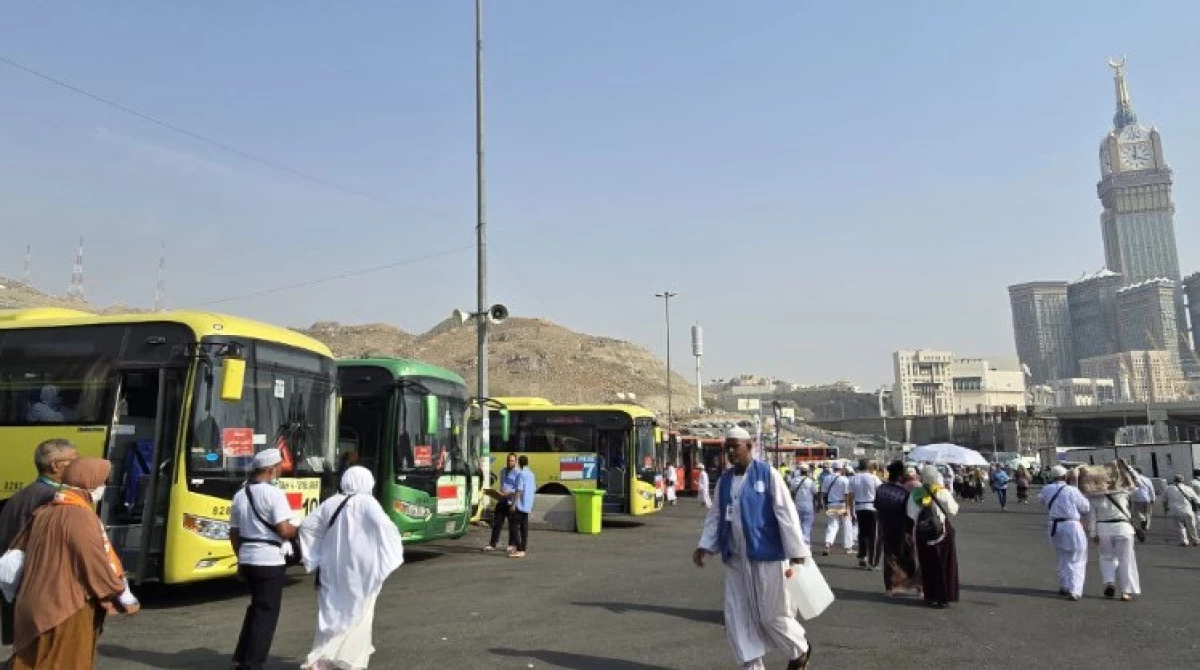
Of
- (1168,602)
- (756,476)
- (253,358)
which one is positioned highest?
(253,358)

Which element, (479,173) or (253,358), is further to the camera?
(479,173)

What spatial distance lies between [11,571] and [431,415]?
31.2 ft

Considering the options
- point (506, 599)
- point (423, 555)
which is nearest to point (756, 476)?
point (506, 599)

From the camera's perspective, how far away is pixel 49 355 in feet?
33.8

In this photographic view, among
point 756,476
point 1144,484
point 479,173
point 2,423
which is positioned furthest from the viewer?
point 479,173

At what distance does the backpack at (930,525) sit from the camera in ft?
31.3

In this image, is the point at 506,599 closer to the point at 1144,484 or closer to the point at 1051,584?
the point at 1051,584

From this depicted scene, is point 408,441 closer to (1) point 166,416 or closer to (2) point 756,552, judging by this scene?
(1) point 166,416

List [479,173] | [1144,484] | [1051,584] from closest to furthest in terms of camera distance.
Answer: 1. [1051,584]
2. [1144,484]
3. [479,173]

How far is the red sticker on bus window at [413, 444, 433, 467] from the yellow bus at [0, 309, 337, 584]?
2.49 metres

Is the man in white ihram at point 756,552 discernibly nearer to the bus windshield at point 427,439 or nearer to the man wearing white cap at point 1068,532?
the man wearing white cap at point 1068,532

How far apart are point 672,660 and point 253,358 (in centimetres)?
630

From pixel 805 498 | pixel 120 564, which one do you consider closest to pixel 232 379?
pixel 120 564

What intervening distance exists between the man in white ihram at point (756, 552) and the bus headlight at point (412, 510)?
772cm
